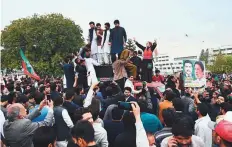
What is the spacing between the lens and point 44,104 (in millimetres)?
5730

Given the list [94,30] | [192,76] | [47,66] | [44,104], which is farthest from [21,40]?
[44,104]

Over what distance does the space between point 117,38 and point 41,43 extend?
3967cm

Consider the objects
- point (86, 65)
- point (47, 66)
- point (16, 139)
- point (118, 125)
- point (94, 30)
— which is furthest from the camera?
point (47, 66)

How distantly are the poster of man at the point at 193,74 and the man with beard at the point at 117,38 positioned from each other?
2.93 meters

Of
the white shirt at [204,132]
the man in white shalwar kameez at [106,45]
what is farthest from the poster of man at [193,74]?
the white shirt at [204,132]

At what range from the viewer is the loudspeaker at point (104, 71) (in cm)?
1277

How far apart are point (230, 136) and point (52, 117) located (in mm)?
3211

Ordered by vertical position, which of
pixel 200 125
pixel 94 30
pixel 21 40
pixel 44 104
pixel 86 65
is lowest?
pixel 200 125

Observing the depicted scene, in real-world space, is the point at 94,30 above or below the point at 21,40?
below

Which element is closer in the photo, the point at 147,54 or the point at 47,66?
the point at 147,54

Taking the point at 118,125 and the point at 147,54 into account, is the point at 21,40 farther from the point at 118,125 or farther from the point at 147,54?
the point at 118,125

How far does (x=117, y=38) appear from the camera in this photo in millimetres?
12375

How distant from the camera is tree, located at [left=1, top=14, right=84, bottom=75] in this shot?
1965 inches

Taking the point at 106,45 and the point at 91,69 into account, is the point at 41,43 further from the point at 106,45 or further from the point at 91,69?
the point at 91,69
